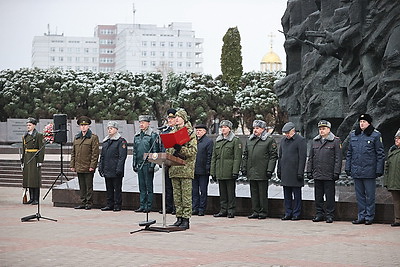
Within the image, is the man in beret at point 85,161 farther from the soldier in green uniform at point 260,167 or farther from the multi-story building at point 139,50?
the multi-story building at point 139,50

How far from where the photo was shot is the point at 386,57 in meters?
17.6

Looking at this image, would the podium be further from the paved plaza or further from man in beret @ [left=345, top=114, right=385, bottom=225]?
man in beret @ [left=345, top=114, right=385, bottom=225]

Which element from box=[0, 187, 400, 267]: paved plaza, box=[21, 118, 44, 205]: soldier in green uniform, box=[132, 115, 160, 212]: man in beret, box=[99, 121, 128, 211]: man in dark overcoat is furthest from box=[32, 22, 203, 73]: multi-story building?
box=[0, 187, 400, 267]: paved plaza

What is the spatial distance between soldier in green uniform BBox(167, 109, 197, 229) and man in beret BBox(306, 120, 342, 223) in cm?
264

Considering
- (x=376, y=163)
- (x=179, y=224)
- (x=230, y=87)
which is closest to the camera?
(x=179, y=224)

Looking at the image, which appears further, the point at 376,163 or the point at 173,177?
the point at 376,163

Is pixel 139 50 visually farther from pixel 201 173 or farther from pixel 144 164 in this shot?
pixel 201 173

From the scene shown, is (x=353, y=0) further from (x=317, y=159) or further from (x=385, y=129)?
(x=317, y=159)

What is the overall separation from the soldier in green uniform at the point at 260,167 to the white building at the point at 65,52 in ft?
496

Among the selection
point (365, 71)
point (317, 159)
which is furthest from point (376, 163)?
point (365, 71)

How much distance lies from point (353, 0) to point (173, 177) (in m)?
9.24

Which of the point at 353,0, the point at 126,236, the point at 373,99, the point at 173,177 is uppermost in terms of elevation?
the point at 353,0

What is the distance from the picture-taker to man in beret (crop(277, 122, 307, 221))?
1369 cm

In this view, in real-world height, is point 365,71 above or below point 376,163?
above
